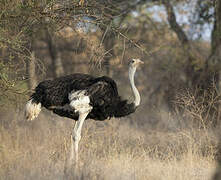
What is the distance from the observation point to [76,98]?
19.9 ft

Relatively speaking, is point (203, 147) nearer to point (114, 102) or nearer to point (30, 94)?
point (114, 102)

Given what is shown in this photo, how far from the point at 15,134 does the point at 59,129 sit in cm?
83

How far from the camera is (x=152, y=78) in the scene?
774 inches

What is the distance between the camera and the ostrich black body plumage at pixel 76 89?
6164 millimetres

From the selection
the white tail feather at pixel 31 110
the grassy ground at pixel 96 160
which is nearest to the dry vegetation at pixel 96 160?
the grassy ground at pixel 96 160

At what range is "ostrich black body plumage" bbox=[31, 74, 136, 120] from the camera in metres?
6.16

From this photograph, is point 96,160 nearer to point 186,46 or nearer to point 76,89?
point 76,89

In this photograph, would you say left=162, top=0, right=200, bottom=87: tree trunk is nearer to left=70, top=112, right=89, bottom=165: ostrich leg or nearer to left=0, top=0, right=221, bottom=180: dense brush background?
left=0, top=0, right=221, bottom=180: dense brush background

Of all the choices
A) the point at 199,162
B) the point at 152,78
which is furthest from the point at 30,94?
the point at 152,78

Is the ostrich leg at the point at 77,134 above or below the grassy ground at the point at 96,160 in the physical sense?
above

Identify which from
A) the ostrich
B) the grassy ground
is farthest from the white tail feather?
the grassy ground

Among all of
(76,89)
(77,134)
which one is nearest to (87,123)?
(77,134)

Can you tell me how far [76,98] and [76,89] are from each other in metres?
0.15

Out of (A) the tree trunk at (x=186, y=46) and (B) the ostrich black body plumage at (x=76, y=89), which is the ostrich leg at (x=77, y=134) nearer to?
(B) the ostrich black body plumage at (x=76, y=89)
